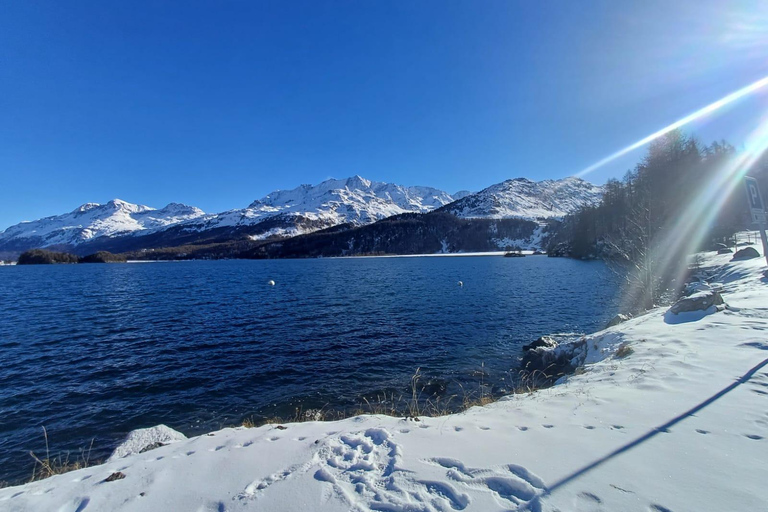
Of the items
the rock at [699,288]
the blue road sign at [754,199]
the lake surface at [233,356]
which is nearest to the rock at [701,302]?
the rock at [699,288]

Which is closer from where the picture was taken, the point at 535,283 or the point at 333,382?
the point at 333,382

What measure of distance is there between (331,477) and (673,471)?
5062mm

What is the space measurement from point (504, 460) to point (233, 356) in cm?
1895

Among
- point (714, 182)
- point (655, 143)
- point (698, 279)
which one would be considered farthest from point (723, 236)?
point (698, 279)

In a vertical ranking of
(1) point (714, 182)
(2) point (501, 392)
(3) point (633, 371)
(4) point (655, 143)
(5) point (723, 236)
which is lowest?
(2) point (501, 392)

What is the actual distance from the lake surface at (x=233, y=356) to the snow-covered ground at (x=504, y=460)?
6.98 m

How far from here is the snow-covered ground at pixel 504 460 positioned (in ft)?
14.7

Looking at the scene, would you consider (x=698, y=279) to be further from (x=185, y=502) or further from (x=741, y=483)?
(x=185, y=502)

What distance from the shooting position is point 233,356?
67.0 ft

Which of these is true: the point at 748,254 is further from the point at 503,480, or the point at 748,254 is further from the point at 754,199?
the point at 503,480

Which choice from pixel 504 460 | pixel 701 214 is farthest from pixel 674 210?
pixel 504 460

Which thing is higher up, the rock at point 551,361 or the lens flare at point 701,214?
the lens flare at point 701,214

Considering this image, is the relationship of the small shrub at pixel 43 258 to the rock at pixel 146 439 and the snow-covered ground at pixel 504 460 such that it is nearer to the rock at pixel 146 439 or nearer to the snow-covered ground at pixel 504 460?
the rock at pixel 146 439

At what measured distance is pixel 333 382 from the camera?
54.2 feet
